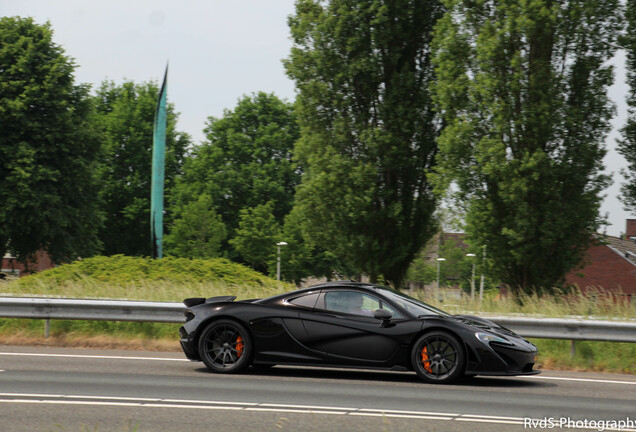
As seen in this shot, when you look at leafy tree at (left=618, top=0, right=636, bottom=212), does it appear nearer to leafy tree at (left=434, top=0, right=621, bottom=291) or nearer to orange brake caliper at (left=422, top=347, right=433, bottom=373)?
leafy tree at (left=434, top=0, right=621, bottom=291)

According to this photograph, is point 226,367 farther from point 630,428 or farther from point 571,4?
point 571,4

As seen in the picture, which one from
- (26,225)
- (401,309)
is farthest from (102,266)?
(26,225)

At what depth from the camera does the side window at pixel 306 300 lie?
34.6 feet

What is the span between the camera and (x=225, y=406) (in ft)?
26.1

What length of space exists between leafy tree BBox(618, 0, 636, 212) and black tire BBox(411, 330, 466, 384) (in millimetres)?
18542

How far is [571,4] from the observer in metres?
24.7

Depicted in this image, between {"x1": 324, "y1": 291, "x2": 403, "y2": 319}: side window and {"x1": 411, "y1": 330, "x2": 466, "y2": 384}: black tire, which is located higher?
{"x1": 324, "y1": 291, "x2": 403, "y2": 319}: side window

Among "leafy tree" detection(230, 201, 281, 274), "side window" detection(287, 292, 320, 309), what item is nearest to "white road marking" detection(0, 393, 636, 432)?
"side window" detection(287, 292, 320, 309)

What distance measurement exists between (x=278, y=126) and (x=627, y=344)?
48.7 metres

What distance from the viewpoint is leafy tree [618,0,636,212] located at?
25.9m

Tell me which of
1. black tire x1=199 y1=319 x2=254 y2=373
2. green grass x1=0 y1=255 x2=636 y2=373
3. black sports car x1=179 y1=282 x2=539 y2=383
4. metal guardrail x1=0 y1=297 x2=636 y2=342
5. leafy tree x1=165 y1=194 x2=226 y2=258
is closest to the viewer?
black sports car x1=179 y1=282 x2=539 y2=383

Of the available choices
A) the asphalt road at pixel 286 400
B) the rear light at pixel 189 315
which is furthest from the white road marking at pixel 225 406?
the rear light at pixel 189 315

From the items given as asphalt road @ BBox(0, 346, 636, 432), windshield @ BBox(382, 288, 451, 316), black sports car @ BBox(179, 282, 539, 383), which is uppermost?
windshield @ BBox(382, 288, 451, 316)

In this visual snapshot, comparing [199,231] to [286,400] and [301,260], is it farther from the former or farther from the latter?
[286,400]
